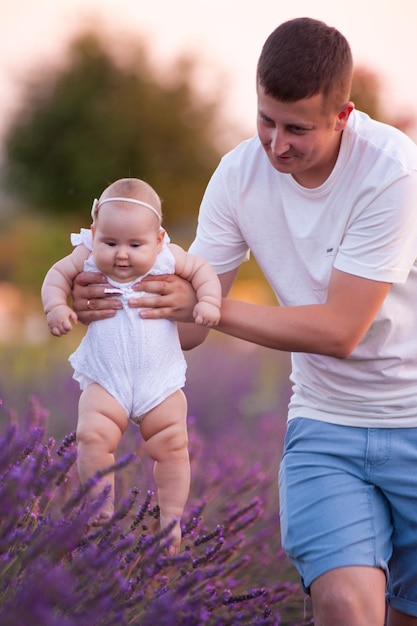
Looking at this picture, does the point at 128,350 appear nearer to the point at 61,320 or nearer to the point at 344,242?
the point at 61,320

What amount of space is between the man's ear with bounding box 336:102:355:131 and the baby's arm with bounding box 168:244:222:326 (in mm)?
501

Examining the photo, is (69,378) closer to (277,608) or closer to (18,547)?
(277,608)

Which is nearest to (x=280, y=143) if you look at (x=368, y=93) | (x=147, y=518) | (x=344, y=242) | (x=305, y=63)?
(x=305, y=63)

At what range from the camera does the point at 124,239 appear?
2467 millimetres

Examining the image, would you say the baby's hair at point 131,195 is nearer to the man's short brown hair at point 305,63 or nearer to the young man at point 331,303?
the young man at point 331,303

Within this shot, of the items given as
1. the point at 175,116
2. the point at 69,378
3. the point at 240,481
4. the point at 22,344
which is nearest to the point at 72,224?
the point at 175,116

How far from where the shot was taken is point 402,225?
8.80ft

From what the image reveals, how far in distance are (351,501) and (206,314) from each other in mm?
678

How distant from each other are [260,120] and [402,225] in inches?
17.8

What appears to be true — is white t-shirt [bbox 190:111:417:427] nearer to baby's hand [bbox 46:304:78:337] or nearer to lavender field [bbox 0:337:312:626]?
lavender field [bbox 0:337:312:626]

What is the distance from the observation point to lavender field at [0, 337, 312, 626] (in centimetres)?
202

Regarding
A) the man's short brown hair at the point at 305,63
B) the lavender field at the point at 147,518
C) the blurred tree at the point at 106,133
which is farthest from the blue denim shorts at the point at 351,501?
the blurred tree at the point at 106,133

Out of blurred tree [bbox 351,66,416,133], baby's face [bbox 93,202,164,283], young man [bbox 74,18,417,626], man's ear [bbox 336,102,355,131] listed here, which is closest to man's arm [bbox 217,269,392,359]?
young man [bbox 74,18,417,626]

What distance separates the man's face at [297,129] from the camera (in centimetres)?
259
